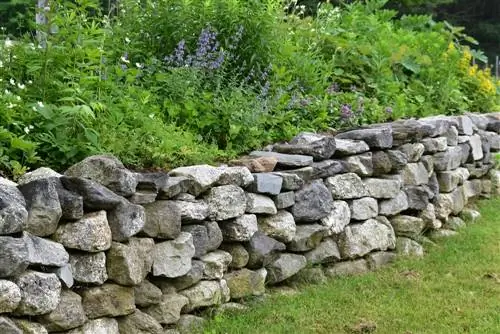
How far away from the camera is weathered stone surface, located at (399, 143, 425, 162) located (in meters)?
5.85

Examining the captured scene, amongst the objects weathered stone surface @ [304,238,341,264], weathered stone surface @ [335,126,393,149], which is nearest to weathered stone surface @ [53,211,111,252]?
weathered stone surface @ [304,238,341,264]

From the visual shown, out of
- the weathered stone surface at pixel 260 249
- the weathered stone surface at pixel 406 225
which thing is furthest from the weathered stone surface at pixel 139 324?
the weathered stone surface at pixel 406 225

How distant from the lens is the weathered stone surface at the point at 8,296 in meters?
2.77

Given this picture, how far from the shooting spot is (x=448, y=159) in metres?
6.52

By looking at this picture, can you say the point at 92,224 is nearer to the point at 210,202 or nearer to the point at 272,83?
the point at 210,202

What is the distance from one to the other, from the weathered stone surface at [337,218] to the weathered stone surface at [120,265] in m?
1.78

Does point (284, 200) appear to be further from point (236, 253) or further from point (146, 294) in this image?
point (146, 294)

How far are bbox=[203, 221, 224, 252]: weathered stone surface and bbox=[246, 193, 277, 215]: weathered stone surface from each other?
31 centimetres

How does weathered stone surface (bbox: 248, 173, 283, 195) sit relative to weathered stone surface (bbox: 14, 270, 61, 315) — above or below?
above

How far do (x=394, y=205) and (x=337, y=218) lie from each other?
33.2 inches

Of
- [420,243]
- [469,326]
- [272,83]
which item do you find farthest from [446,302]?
[272,83]

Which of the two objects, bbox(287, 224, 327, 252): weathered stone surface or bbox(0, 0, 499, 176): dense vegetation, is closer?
bbox(0, 0, 499, 176): dense vegetation

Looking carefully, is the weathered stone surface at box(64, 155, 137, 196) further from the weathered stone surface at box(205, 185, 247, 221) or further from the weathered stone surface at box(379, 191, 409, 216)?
the weathered stone surface at box(379, 191, 409, 216)

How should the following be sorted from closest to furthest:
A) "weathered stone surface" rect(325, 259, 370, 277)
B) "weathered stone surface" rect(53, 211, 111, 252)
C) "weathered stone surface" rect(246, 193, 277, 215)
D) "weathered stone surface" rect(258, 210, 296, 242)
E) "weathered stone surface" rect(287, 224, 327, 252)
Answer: "weathered stone surface" rect(53, 211, 111, 252)
"weathered stone surface" rect(246, 193, 277, 215)
"weathered stone surface" rect(258, 210, 296, 242)
"weathered stone surface" rect(287, 224, 327, 252)
"weathered stone surface" rect(325, 259, 370, 277)
